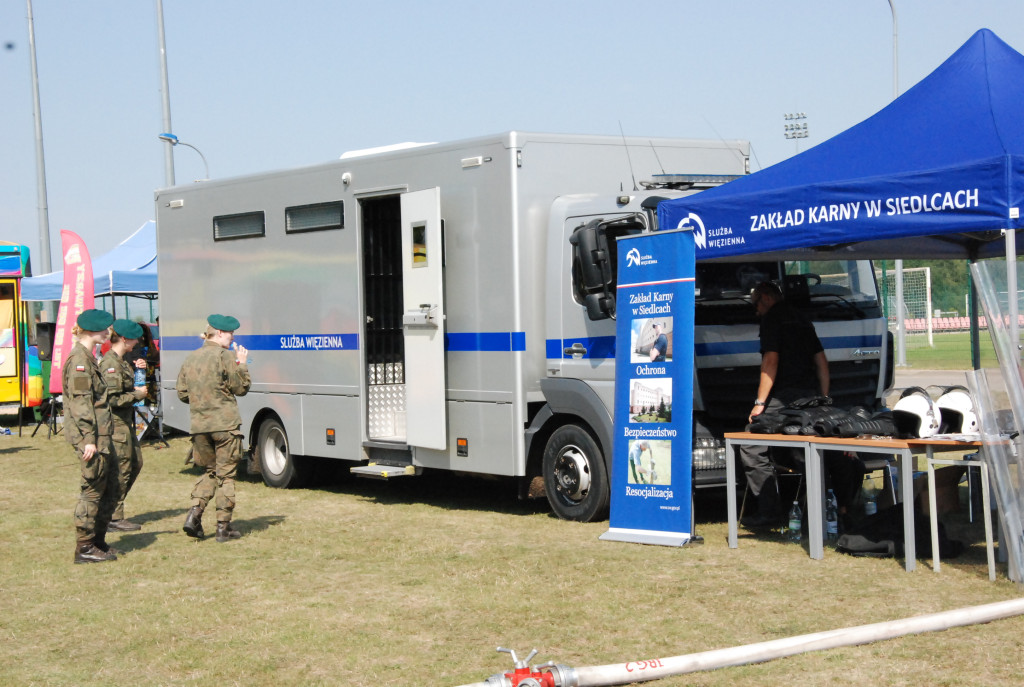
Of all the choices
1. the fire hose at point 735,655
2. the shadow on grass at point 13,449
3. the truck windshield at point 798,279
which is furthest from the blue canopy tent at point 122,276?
the fire hose at point 735,655

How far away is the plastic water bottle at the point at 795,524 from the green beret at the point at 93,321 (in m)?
5.17

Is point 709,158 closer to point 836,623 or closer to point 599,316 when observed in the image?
point 599,316

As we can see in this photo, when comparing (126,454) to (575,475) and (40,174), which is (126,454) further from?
(40,174)

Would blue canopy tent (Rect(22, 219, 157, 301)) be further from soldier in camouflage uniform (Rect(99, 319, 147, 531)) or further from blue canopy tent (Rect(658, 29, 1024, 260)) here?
blue canopy tent (Rect(658, 29, 1024, 260))

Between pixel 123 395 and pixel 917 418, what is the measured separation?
236 inches

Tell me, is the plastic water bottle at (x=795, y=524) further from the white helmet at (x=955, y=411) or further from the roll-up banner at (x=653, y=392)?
the white helmet at (x=955, y=411)

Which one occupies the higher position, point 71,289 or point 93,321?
point 71,289

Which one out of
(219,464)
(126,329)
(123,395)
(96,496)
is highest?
(126,329)

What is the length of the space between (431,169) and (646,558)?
4153mm

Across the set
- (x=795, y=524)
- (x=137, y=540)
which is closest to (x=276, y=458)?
(x=137, y=540)

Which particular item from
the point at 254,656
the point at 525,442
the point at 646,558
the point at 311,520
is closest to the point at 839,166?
the point at 646,558

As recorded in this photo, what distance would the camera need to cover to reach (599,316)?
9594 mm

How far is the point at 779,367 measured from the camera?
8789mm

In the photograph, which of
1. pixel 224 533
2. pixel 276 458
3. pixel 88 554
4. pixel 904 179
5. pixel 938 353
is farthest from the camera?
pixel 938 353
